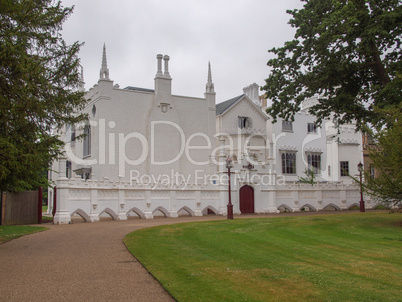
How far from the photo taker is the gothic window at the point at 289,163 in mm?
44500

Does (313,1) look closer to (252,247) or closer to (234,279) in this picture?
(252,247)

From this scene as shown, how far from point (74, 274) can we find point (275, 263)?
4.51 m

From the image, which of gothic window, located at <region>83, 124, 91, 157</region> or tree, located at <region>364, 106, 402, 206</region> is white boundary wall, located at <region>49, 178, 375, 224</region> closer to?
gothic window, located at <region>83, 124, 91, 157</region>

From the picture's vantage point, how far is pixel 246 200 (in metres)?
33.2

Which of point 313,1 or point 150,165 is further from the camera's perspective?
point 150,165

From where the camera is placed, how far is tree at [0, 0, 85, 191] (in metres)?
12.1

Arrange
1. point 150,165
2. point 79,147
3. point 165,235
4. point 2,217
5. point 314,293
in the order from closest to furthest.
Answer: point 314,293
point 165,235
point 2,217
point 150,165
point 79,147

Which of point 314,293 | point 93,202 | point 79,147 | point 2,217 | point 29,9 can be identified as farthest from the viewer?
point 79,147

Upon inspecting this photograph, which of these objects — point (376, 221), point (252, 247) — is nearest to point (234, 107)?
point (376, 221)

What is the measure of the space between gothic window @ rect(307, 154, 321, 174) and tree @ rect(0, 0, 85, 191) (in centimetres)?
3442

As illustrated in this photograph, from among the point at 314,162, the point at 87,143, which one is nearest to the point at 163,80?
the point at 87,143

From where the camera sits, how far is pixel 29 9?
43.0ft

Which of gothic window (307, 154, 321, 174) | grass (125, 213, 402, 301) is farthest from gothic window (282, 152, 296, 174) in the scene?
grass (125, 213, 402, 301)

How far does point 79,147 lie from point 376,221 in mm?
28549
